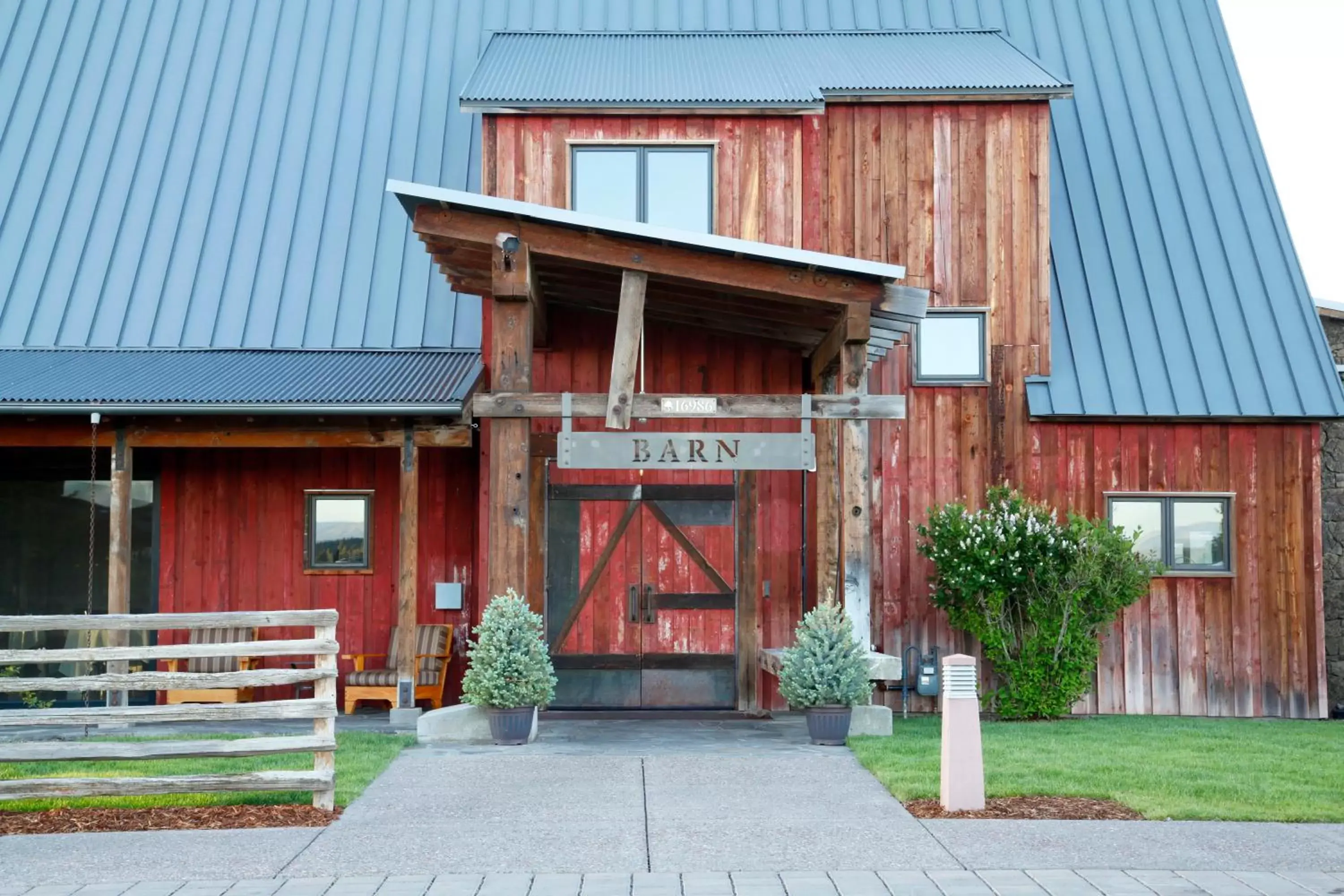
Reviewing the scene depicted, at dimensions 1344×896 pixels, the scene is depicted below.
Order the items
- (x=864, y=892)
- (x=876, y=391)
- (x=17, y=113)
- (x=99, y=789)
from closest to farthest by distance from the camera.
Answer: (x=864, y=892) < (x=99, y=789) < (x=876, y=391) < (x=17, y=113)

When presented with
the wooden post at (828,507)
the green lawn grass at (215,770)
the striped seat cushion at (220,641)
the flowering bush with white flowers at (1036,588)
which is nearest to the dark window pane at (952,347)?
the flowering bush with white flowers at (1036,588)

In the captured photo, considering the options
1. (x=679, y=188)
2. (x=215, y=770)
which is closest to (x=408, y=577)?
(x=215, y=770)

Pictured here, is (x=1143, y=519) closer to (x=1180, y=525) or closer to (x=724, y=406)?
(x=1180, y=525)

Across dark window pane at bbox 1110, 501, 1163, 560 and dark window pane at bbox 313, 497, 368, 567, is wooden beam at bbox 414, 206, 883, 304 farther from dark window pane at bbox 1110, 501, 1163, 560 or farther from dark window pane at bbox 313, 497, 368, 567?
dark window pane at bbox 1110, 501, 1163, 560

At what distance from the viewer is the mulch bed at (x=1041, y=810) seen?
854cm

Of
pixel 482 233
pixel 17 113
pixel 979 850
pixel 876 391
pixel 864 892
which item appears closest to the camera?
pixel 864 892

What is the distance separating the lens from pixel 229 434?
1395 cm

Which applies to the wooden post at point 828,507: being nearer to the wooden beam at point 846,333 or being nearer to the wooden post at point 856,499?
the wooden beam at point 846,333

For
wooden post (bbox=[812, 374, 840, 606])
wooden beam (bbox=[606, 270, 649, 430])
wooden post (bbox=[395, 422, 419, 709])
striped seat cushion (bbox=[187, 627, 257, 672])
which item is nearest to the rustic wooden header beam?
wooden beam (bbox=[606, 270, 649, 430])

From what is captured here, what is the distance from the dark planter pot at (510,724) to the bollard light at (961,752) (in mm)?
3012

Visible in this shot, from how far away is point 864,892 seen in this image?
266 inches

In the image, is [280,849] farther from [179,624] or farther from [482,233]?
[482,233]

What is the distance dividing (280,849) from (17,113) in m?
13.8

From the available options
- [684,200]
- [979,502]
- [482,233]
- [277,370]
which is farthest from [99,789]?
[979,502]
